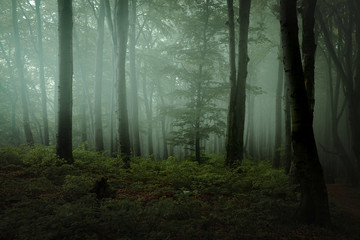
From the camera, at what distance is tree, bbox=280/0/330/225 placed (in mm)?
4004

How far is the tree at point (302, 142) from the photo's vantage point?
400cm

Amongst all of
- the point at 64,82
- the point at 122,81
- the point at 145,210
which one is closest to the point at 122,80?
the point at 122,81

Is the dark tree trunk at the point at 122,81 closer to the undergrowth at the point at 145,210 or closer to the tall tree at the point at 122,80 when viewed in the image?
the tall tree at the point at 122,80

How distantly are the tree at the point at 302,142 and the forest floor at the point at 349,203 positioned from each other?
0.75 meters

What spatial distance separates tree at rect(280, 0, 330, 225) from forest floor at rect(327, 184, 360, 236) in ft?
2.47

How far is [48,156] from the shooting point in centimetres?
725

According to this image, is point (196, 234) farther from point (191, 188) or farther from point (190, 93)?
point (190, 93)

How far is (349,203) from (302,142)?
588 cm

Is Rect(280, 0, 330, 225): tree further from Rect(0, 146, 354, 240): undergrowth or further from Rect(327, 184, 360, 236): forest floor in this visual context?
Rect(327, 184, 360, 236): forest floor

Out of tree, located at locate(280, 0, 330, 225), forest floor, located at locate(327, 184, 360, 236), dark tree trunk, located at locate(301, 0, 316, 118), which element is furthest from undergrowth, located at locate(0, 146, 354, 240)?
dark tree trunk, located at locate(301, 0, 316, 118)

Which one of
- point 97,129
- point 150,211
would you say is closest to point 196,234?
point 150,211

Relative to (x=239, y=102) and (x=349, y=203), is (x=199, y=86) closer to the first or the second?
(x=239, y=102)

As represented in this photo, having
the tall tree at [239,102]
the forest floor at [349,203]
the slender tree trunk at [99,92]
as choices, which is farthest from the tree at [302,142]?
the slender tree trunk at [99,92]

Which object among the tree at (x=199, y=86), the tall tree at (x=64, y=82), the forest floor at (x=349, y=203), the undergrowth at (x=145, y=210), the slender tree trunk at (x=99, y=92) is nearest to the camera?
the undergrowth at (x=145, y=210)
